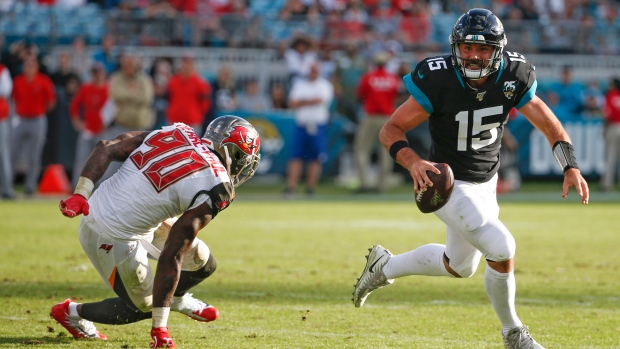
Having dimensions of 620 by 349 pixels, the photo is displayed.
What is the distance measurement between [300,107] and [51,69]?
4.86 meters

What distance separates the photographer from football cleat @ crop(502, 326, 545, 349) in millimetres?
4520

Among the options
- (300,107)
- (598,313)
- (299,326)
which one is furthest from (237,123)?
(300,107)

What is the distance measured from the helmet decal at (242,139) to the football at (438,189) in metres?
0.83

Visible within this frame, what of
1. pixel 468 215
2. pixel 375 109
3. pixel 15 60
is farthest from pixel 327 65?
pixel 468 215

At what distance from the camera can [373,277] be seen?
5.48m

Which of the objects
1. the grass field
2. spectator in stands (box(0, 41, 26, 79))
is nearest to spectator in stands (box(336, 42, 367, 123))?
the grass field

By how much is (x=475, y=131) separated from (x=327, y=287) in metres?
2.15

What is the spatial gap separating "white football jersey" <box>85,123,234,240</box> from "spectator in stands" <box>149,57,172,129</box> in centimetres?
1025

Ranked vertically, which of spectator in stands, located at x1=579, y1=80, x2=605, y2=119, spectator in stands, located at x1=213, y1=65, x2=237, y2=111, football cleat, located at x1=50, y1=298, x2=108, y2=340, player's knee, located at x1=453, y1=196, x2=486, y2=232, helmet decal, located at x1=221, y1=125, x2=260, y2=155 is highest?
helmet decal, located at x1=221, y1=125, x2=260, y2=155

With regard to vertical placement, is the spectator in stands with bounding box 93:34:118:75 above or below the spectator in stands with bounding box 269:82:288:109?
above

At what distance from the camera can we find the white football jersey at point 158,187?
447cm

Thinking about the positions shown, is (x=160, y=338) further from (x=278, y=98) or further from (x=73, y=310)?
(x=278, y=98)

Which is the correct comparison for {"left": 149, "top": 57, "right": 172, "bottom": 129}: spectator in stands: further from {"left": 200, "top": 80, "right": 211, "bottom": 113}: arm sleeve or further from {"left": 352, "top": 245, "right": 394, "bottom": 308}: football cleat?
{"left": 352, "top": 245, "right": 394, "bottom": 308}: football cleat

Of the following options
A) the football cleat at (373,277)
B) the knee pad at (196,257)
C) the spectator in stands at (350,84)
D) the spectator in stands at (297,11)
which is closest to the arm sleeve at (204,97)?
the spectator in stands at (350,84)
